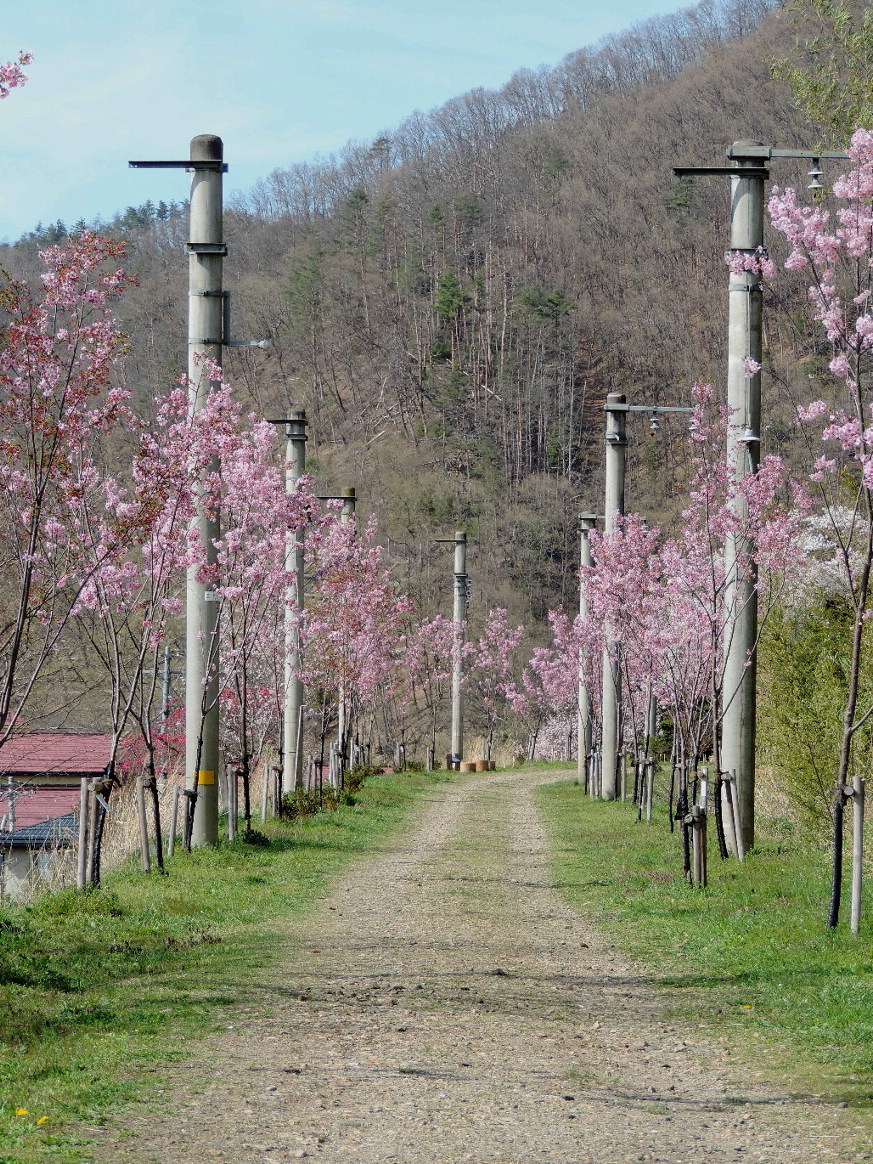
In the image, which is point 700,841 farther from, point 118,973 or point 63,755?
point 63,755

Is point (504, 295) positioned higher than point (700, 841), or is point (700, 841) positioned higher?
point (504, 295)

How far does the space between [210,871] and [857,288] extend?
25.8 ft

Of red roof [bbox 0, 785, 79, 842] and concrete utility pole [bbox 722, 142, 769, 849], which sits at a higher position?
concrete utility pole [bbox 722, 142, 769, 849]

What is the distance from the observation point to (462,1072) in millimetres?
6332

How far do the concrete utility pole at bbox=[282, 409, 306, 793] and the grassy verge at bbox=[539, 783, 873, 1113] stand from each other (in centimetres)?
737

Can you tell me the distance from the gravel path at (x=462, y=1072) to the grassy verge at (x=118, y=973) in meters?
0.22

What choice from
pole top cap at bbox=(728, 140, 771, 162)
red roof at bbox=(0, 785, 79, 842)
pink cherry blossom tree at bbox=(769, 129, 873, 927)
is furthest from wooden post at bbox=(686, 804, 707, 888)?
red roof at bbox=(0, 785, 79, 842)

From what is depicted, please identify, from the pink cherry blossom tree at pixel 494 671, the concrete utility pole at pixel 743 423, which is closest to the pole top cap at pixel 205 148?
the concrete utility pole at pixel 743 423

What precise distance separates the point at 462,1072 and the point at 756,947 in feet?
12.1

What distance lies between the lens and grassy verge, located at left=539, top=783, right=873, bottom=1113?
22.7 ft

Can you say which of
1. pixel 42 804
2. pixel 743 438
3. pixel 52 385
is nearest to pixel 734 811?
pixel 743 438

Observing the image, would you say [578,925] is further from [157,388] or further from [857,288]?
[157,388]

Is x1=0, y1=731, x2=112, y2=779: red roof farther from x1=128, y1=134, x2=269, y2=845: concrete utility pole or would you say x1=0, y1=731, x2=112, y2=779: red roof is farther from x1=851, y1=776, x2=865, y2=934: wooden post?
x1=851, y1=776, x2=865, y2=934: wooden post

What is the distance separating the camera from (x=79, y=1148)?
17.0 ft
